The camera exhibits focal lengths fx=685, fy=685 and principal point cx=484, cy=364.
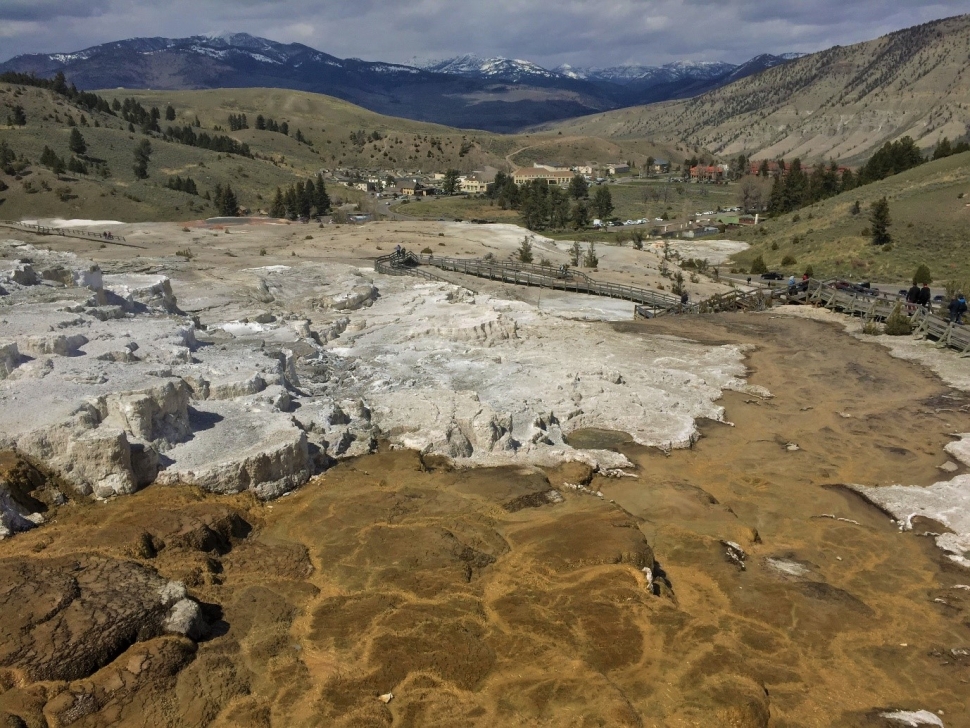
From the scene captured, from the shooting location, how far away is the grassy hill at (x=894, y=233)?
50031 mm

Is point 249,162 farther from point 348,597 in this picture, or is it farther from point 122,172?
point 348,597

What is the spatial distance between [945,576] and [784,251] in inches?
2084

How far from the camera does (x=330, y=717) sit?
799cm

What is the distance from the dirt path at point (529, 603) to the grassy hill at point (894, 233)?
4046 cm

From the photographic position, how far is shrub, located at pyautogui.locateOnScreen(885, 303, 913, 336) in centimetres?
2847

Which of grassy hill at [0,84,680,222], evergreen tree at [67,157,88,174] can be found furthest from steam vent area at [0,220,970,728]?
evergreen tree at [67,157,88,174]

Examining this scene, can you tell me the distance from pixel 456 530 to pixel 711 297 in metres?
28.5

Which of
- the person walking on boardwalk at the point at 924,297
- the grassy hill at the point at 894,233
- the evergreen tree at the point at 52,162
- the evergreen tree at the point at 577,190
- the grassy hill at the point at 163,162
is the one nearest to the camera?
the person walking on boardwalk at the point at 924,297

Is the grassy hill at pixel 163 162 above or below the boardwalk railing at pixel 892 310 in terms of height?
above

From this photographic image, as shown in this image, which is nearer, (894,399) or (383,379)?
(383,379)

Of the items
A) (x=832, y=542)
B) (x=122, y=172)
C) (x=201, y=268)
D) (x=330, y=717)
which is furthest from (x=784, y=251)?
(x=122, y=172)

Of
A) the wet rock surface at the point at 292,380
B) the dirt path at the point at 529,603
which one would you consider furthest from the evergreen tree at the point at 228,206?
the dirt path at the point at 529,603

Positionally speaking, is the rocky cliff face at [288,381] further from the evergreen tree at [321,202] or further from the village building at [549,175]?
the village building at [549,175]

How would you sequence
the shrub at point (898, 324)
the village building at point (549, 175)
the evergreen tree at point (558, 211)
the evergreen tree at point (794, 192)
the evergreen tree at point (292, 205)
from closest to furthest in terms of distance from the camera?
the shrub at point (898, 324) < the evergreen tree at point (794, 192) < the evergreen tree at point (292, 205) < the evergreen tree at point (558, 211) < the village building at point (549, 175)
